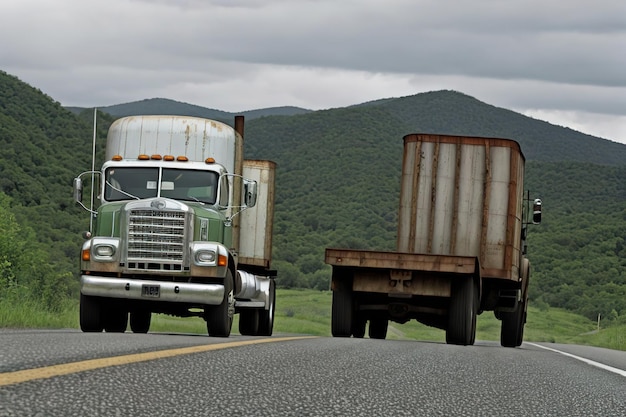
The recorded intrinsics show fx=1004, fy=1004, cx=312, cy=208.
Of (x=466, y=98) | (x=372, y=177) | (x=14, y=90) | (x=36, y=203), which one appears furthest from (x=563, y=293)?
(x=466, y=98)

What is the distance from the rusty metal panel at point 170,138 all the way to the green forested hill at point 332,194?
1276 inches

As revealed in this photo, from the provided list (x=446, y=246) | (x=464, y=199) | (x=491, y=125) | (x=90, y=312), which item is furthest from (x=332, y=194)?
(x=90, y=312)

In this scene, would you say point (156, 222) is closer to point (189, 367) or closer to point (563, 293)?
point (189, 367)

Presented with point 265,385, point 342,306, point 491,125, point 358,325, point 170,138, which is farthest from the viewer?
point 491,125

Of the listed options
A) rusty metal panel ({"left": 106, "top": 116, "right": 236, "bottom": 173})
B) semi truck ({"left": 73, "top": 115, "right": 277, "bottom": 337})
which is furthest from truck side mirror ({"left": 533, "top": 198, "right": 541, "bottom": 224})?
rusty metal panel ({"left": 106, "top": 116, "right": 236, "bottom": 173})

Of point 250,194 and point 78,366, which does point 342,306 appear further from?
point 78,366

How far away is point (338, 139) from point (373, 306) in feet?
432

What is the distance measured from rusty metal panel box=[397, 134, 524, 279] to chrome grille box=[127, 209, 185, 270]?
226 inches

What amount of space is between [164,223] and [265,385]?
28.5 feet

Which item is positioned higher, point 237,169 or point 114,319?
point 237,169

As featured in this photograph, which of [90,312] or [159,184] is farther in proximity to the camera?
[159,184]

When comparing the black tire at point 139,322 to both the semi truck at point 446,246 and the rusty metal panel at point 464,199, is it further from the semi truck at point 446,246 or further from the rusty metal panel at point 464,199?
the rusty metal panel at point 464,199

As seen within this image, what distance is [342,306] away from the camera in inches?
677

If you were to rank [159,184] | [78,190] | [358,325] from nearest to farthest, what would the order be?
[78,190] → [159,184] → [358,325]
